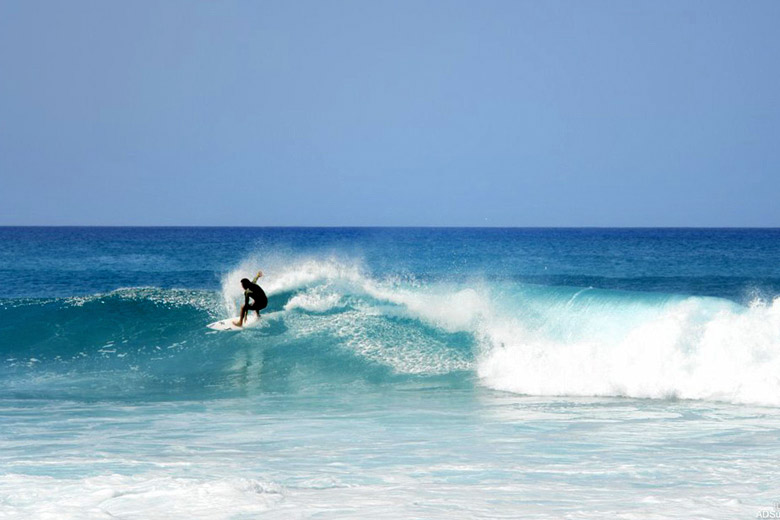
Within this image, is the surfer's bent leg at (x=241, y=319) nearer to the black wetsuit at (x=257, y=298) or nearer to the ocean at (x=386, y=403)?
the black wetsuit at (x=257, y=298)

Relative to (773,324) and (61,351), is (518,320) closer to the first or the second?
(773,324)

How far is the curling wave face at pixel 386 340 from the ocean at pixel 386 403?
0.05m

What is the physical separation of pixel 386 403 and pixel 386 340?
14.0ft

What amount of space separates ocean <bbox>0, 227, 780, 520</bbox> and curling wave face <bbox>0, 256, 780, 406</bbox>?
0.16ft

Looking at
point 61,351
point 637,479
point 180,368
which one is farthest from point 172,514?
point 61,351

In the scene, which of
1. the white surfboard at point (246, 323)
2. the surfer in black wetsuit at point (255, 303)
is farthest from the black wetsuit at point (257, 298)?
the white surfboard at point (246, 323)

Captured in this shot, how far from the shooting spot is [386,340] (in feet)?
49.2

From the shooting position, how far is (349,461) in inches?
285

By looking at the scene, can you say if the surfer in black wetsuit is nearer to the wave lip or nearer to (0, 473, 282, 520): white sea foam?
the wave lip

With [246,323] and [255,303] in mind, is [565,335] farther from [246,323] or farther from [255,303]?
[246,323]

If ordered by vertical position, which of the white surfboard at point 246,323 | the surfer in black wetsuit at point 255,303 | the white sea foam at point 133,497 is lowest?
the white sea foam at point 133,497

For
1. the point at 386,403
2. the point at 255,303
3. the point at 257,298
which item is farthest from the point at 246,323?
the point at 386,403

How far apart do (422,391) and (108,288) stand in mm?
23355

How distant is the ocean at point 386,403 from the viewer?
6.01 m
